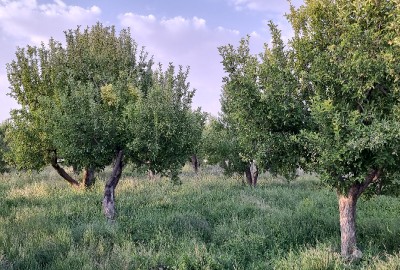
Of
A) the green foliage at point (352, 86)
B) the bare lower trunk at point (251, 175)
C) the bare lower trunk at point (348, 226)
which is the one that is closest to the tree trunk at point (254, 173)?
the bare lower trunk at point (251, 175)

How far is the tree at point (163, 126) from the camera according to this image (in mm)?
13250

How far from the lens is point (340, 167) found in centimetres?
848

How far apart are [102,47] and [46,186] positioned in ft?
33.1

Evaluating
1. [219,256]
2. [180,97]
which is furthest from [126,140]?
[219,256]

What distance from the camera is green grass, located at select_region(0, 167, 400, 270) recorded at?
30.3 feet

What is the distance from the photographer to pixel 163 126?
13.5m

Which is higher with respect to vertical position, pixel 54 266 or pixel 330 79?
→ pixel 330 79

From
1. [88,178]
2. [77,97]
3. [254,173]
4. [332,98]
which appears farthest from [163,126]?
[254,173]

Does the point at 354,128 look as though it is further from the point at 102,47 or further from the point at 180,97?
the point at 102,47

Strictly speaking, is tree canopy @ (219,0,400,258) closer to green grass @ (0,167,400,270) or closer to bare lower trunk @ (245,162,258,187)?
green grass @ (0,167,400,270)

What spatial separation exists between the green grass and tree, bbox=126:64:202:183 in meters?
2.50

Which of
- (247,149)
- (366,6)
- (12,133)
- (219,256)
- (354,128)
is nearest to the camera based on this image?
(354,128)

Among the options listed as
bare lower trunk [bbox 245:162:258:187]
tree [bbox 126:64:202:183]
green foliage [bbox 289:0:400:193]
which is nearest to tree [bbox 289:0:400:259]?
green foliage [bbox 289:0:400:193]

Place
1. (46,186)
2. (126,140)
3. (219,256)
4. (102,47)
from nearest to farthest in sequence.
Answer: (219,256) → (126,140) → (102,47) → (46,186)
